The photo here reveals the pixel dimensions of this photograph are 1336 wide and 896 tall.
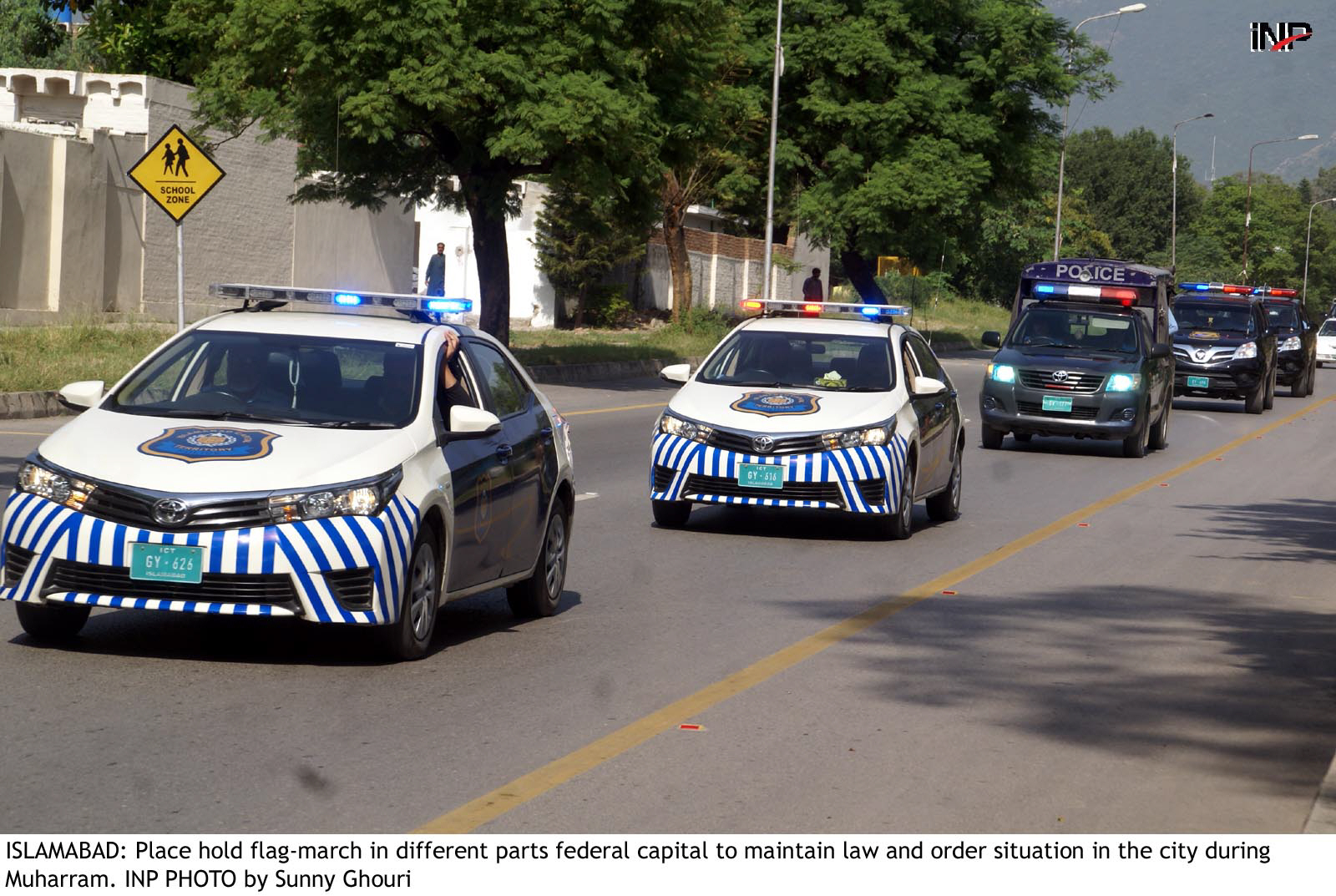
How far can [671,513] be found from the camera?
13820 millimetres

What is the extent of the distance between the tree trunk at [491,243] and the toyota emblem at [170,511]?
893 inches

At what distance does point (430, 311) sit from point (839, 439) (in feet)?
14.1

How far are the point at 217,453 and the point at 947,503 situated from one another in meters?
8.44

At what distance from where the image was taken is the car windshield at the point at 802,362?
14.2 m

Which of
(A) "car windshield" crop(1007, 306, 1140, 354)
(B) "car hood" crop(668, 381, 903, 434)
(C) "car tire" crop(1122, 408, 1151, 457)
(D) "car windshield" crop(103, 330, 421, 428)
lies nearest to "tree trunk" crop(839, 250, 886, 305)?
(A) "car windshield" crop(1007, 306, 1140, 354)

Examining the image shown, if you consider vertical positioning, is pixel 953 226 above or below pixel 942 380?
above

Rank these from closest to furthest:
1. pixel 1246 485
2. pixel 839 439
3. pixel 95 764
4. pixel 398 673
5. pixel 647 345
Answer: pixel 95 764
pixel 398 673
pixel 839 439
pixel 1246 485
pixel 647 345

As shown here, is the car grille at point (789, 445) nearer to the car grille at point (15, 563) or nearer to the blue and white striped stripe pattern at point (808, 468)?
the blue and white striped stripe pattern at point (808, 468)

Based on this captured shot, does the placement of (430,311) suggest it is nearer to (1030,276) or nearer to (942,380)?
(942,380)

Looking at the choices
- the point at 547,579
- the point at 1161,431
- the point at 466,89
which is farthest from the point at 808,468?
the point at 466,89

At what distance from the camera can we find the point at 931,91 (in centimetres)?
4838

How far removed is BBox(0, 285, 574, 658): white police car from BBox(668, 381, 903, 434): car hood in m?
3.75

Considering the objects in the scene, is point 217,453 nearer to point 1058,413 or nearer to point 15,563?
point 15,563
